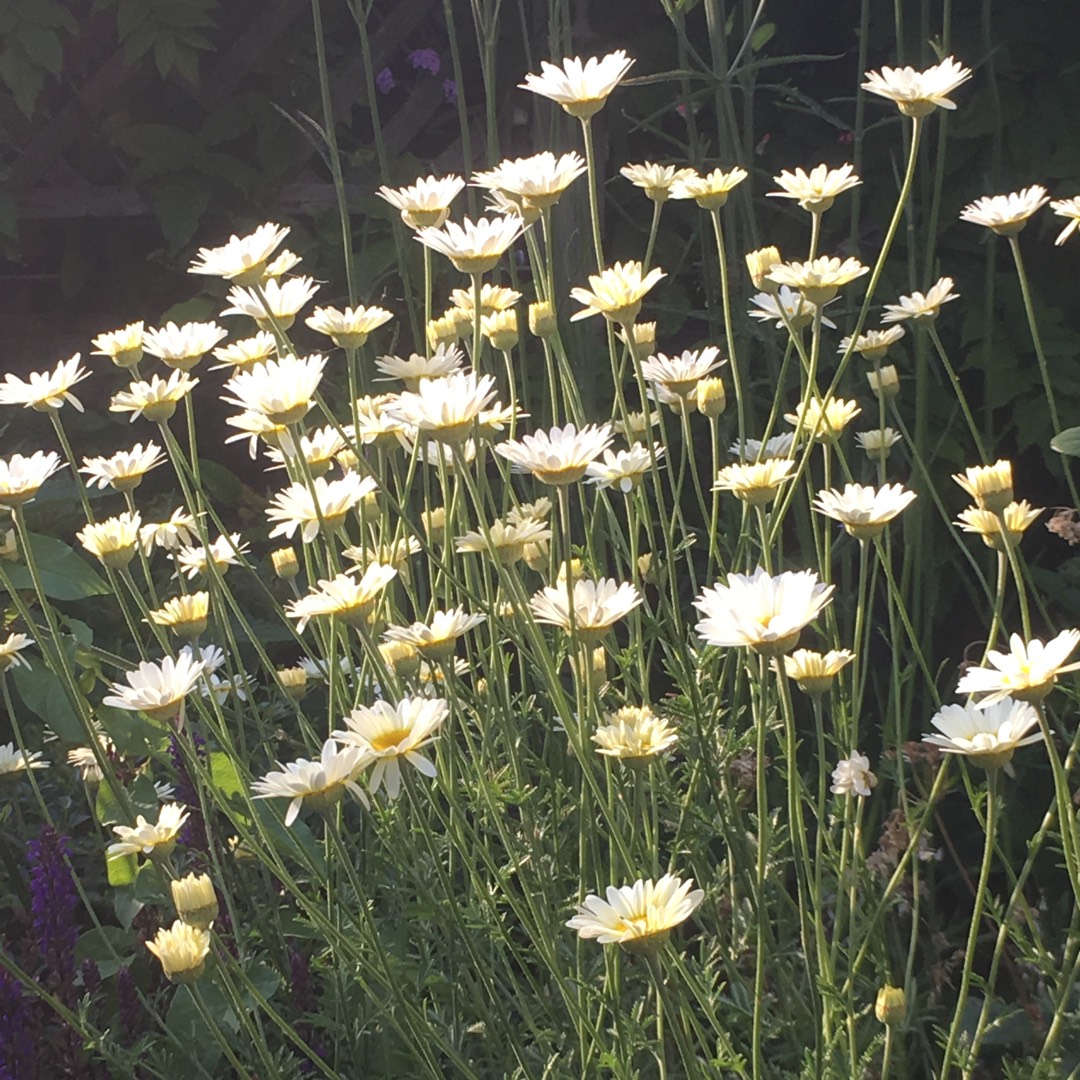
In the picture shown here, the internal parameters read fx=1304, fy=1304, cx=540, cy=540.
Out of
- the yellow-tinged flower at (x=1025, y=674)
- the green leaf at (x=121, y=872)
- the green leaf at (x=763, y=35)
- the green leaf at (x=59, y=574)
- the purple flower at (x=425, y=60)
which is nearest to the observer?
the yellow-tinged flower at (x=1025, y=674)

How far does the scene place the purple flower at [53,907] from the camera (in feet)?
A: 4.23

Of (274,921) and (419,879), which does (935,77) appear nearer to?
(419,879)

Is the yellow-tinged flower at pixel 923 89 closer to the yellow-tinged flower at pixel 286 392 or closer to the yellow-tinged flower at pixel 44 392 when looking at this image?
the yellow-tinged flower at pixel 286 392

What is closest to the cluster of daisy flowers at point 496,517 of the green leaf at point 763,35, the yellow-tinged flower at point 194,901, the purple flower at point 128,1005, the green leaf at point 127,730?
the yellow-tinged flower at point 194,901

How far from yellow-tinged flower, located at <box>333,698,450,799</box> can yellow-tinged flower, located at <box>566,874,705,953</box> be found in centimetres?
15

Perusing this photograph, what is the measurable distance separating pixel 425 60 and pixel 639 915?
7.29 ft

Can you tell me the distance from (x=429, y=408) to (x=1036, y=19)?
1627mm

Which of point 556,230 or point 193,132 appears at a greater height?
point 193,132

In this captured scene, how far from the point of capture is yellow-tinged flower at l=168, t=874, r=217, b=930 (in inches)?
36.1

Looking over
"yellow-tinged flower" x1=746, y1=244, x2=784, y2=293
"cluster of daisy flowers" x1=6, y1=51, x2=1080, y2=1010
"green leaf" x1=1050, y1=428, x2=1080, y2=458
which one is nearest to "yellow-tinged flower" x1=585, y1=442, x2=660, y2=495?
"cluster of daisy flowers" x1=6, y1=51, x2=1080, y2=1010

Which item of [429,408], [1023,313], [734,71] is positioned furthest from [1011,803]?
[429,408]

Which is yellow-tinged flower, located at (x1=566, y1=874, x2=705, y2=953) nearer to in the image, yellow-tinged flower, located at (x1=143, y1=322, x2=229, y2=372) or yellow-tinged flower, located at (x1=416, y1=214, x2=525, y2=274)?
yellow-tinged flower, located at (x1=416, y1=214, x2=525, y2=274)

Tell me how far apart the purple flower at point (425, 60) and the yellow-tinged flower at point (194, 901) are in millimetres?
2092

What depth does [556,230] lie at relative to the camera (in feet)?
7.14
